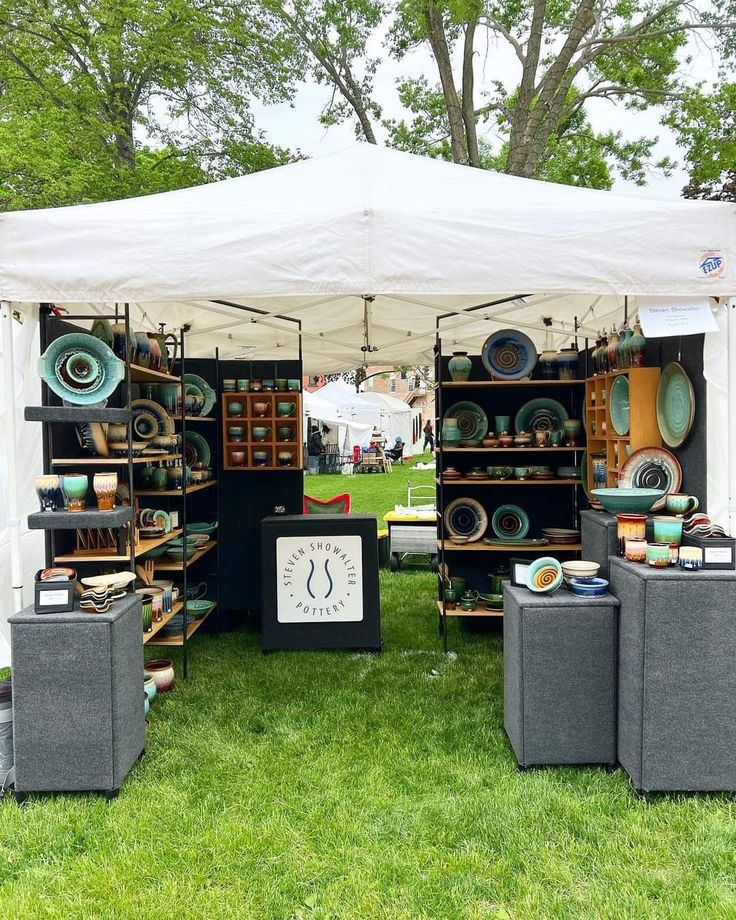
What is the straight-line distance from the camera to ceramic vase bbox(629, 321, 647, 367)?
3.14 metres

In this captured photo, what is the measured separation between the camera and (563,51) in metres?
8.41

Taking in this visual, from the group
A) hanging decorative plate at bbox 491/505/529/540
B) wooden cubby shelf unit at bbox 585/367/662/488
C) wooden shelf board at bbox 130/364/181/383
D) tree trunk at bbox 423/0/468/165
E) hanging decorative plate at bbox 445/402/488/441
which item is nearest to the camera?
wooden cubby shelf unit at bbox 585/367/662/488

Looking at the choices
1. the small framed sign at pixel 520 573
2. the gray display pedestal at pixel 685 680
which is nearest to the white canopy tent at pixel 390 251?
the gray display pedestal at pixel 685 680

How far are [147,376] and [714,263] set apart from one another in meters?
2.77

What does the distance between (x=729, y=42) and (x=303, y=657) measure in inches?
389

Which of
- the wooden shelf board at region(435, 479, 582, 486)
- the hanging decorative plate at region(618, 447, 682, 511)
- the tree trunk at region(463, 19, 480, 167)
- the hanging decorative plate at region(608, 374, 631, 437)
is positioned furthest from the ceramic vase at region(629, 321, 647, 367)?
the tree trunk at region(463, 19, 480, 167)

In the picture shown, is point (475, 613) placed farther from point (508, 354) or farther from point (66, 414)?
point (66, 414)

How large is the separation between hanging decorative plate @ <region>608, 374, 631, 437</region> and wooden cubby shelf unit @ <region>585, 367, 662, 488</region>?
0.03 meters

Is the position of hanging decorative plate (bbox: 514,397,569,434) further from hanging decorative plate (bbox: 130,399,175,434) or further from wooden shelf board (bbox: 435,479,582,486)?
hanging decorative plate (bbox: 130,399,175,434)

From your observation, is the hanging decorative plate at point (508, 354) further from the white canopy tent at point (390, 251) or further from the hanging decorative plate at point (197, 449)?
the hanging decorative plate at point (197, 449)

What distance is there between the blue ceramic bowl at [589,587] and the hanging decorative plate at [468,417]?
189cm

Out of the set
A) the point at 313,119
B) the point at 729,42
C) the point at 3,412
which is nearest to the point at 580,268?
the point at 3,412

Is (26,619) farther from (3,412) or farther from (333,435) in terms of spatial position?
(333,435)

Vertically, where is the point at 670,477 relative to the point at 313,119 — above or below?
below
